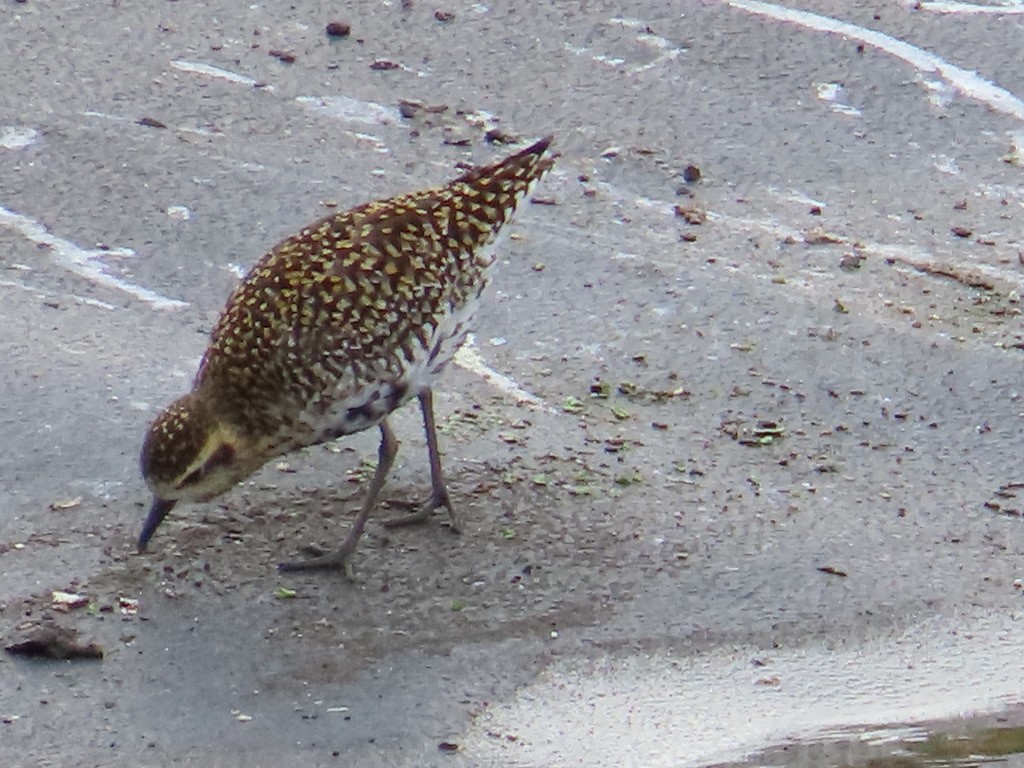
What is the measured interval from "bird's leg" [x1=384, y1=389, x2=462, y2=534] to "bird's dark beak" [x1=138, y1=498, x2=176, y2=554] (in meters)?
0.78

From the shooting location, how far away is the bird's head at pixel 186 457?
5.46 metres

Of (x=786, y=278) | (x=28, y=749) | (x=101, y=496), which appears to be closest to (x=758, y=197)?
(x=786, y=278)

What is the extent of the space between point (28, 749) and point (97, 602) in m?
0.69

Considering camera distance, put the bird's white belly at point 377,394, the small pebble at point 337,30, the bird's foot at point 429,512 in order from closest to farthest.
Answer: the bird's white belly at point 377,394 → the bird's foot at point 429,512 → the small pebble at point 337,30

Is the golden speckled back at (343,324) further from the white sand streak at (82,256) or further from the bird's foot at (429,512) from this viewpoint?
the white sand streak at (82,256)

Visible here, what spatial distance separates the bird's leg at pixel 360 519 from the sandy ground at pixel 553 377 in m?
0.08

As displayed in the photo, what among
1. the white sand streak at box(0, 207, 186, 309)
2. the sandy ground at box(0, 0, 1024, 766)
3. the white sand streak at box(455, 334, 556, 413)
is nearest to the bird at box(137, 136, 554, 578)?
the sandy ground at box(0, 0, 1024, 766)

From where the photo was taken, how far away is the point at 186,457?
215 inches

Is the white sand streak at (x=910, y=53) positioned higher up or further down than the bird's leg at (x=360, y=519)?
higher up

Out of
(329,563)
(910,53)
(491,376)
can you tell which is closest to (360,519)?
(329,563)

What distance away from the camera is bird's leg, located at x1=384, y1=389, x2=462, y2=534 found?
5938 mm

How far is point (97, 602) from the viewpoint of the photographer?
531 cm

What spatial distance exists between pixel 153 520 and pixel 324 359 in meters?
0.70

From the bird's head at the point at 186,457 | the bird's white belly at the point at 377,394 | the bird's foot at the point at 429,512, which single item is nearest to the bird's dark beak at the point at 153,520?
the bird's head at the point at 186,457
